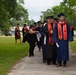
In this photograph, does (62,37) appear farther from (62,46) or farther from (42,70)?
(42,70)

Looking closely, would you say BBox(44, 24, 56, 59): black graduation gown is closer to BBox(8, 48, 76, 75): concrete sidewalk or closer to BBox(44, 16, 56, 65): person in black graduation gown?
BBox(44, 16, 56, 65): person in black graduation gown

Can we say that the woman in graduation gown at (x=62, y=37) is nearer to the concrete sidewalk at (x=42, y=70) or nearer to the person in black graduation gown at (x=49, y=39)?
the concrete sidewalk at (x=42, y=70)

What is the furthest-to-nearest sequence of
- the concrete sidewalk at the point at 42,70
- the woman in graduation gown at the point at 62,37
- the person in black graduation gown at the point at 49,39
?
1. the person in black graduation gown at the point at 49,39
2. the woman in graduation gown at the point at 62,37
3. the concrete sidewalk at the point at 42,70

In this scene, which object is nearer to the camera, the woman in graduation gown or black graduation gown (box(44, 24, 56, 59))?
the woman in graduation gown

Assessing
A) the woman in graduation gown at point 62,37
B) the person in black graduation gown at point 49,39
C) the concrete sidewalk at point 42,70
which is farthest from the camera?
the person in black graduation gown at point 49,39

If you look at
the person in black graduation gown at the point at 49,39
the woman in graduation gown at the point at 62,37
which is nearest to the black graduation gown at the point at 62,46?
the woman in graduation gown at the point at 62,37

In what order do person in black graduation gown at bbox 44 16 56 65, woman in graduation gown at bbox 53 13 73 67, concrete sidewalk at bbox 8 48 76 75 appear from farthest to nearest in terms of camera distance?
person in black graduation gown at bbox 44 16 56 65 < woman in graduation gown at bbox 53 13 73 67 < concrete sidewalk at bbox 8 48 76 75

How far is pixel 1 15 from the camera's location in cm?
2094

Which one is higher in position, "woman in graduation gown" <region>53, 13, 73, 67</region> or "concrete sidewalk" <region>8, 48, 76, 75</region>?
"woman in graduation gown" <region>53, 13, 73, 67</region>

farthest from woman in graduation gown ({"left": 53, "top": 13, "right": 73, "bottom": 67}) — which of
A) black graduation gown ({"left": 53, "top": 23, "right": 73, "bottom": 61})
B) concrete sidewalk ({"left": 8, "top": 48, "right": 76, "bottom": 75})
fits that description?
concrete sidewalk ({"left": 8, "top": 48, "right": 76, "bottom": 75})

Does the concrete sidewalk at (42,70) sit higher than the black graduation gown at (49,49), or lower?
lower

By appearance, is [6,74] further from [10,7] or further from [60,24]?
[10,7]

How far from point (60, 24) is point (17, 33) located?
1748cm

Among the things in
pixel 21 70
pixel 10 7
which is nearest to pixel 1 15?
pixel 10 7
